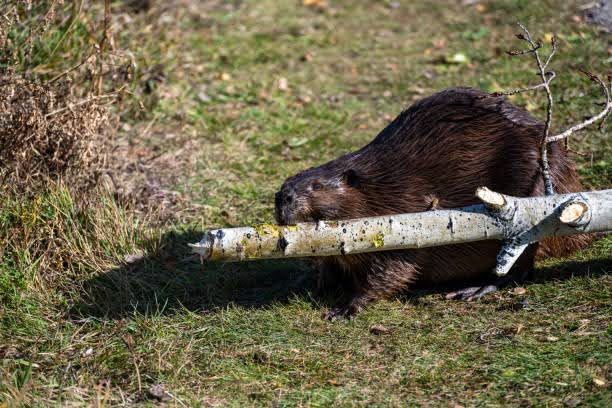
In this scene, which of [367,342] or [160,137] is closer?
[367,342]

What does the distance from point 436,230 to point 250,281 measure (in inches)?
49.5

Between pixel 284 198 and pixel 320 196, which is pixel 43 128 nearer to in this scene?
pixel 284 198

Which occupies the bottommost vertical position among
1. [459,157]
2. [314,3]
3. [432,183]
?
[314,3]

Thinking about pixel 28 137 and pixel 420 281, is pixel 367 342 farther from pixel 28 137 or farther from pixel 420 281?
pixel 28 137

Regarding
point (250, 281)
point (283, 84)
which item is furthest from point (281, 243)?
point (283, 84)

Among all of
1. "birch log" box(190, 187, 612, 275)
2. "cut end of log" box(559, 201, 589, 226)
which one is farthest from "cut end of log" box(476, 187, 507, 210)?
"cut end of log" box(559, 201, 589, 226)

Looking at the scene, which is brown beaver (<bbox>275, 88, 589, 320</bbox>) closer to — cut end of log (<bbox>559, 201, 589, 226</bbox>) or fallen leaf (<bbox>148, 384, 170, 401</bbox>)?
cut end of log (<bbox>559, 201, 589, 226</bbox>)

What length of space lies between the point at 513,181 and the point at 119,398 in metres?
2.26

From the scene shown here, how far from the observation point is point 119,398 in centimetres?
355

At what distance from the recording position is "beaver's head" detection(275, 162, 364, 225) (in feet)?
14.3

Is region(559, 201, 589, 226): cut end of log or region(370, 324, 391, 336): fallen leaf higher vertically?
region(559, 201, 589, 226): cut end of log

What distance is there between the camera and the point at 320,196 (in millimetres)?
4410

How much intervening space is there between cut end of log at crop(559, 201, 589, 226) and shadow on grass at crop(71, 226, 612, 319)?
0.66 m

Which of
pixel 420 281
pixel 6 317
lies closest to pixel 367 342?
pixel 420 281
